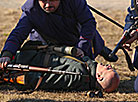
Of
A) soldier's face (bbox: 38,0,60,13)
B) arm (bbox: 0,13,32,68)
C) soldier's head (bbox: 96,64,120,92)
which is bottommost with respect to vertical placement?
soldier's head (bbox: 96,64,120,92)

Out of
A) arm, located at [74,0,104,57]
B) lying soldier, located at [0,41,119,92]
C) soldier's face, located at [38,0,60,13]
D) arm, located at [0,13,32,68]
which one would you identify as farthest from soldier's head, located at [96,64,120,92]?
arm, located at [0,13,32,68]

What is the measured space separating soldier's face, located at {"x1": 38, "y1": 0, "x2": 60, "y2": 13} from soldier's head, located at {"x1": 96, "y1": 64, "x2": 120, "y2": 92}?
0.94 m

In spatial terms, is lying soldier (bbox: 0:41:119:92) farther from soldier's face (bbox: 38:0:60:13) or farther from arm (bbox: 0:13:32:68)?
soldier's face (bbox: 38:0:60:13)

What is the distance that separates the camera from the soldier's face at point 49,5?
12.7 feet

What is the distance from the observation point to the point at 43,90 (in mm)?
3818

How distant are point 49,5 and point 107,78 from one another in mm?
1130

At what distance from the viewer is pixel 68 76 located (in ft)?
12.5

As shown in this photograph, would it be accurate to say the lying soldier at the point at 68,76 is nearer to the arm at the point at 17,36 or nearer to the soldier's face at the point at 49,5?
the arm at the point at 17,36

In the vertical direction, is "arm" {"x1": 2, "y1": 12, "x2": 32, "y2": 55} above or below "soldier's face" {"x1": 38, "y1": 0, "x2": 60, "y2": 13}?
below

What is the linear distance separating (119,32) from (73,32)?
15.2ft

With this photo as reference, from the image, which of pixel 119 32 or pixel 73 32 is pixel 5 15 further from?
pixel 73 32

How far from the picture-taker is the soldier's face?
3875 millimetres

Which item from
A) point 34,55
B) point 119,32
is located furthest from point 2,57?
point 119,32

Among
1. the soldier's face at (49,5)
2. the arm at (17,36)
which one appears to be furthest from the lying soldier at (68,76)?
the soldier's face at (49,5)
